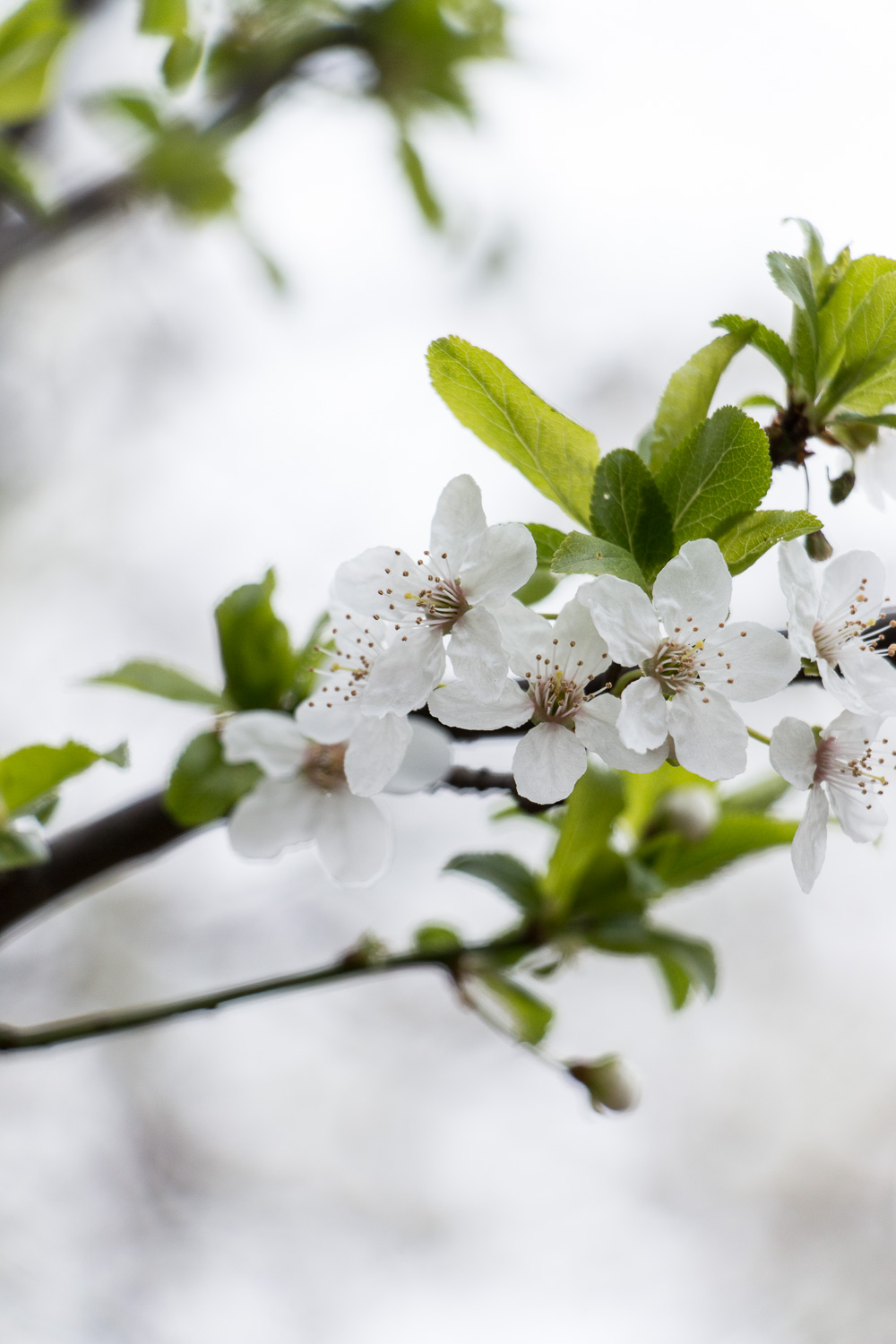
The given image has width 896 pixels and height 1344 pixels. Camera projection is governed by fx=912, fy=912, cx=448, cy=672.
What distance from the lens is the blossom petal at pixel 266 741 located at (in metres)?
0.59

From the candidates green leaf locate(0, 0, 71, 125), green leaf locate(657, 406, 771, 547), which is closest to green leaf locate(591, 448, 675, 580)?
green leaf locate(657, 406, 771, 547)

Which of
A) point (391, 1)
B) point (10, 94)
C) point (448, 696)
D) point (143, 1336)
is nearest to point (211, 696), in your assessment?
point (448, 696)

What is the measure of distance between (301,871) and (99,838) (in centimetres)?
200

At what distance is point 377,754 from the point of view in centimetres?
49

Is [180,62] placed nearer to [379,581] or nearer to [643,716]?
[379,581]

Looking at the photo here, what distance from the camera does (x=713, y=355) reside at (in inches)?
20.6

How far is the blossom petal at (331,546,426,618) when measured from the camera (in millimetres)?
504

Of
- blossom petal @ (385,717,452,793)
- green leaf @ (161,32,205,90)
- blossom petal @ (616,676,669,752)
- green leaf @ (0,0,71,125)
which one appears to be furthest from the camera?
green leaf @ (0,0,71,125)

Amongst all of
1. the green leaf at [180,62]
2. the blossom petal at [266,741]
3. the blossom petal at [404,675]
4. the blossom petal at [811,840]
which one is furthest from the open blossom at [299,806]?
the green leaf at [180,62]

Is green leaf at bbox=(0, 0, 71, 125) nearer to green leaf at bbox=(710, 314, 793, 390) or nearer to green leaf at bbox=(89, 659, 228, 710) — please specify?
green leaf at bbox=(89, 659, 228, 710)

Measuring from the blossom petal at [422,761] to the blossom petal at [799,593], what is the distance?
0.70ft

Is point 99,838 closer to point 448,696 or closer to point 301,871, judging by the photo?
point 448,696

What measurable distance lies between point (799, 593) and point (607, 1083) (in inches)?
18.1

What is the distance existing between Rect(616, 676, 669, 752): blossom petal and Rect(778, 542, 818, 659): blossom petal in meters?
0.08
